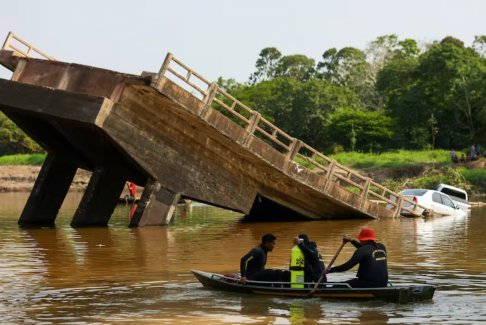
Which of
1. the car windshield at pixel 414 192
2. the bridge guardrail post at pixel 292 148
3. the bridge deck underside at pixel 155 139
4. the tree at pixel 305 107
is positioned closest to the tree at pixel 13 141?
the tree at pixel 305 107

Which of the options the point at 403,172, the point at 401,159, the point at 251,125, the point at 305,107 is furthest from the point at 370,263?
the point at 305,107

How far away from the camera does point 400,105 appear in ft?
249

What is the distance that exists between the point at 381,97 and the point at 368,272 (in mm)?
90053

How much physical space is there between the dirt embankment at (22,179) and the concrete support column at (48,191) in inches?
1555

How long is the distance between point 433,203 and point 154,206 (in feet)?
50.5

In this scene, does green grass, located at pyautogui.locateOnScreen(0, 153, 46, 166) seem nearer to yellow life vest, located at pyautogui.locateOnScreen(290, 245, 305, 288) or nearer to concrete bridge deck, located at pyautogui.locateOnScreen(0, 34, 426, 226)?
concrete bridge deck, located at pyautogui.locateOnScreen(0, 34, 426, 226)

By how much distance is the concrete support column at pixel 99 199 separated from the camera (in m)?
32.5

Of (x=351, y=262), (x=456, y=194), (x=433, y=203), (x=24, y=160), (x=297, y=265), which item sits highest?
(x=24, y=160)

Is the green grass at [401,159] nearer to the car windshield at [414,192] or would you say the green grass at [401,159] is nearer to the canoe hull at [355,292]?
the car windshield at [414,192]

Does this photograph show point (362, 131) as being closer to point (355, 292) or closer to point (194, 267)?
point (194, 267)

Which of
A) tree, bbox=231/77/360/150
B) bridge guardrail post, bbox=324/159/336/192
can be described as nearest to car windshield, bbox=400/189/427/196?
bridge guardrail post, bbox=324/159/336/192

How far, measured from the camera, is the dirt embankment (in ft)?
247

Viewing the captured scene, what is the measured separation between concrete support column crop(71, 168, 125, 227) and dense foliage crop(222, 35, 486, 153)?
128 ft

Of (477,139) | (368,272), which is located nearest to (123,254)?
(368,272)
